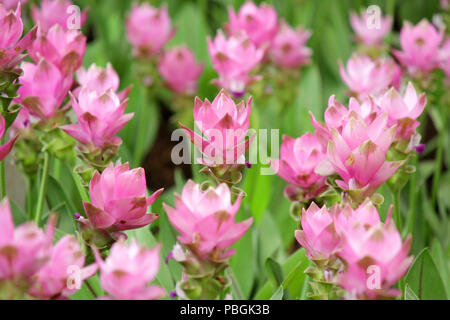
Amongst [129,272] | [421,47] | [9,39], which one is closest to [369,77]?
[421,47]

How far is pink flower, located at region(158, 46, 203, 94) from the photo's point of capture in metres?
1.71

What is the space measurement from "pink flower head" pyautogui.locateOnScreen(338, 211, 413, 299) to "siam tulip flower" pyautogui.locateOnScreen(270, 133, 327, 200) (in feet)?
0.79

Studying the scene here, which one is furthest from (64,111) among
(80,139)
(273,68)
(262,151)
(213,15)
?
(213,15)

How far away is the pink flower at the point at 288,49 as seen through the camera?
1617 mm

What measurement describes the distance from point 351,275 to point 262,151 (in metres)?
0.73

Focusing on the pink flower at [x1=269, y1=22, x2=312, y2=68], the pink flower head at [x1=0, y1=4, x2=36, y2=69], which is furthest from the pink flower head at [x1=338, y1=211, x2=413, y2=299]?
the pink flower at [x1=269, y1=22, x2=312, y2=68]

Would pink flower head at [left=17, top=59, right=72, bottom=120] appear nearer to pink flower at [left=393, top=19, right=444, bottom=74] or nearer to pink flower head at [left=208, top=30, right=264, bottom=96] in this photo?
pink flower head at [left=208, top=30, right=264, bottom=96]

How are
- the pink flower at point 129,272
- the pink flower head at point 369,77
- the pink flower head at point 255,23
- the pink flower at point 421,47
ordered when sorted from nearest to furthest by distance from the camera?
the pink flower at point 129,272 → the pink flower head at point 369,77 → the pink flower at point 421,47 → the pink flower head at point 255,23

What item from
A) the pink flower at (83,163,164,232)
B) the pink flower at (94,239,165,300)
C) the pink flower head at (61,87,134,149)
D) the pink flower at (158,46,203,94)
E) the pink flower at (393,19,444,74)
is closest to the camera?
the pink flower at (94,239,165,300)

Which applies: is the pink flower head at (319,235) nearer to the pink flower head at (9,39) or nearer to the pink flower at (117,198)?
the pink flower at (117,198)

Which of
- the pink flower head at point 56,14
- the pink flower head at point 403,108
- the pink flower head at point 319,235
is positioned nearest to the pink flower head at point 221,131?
the pink flower head at point 319,235

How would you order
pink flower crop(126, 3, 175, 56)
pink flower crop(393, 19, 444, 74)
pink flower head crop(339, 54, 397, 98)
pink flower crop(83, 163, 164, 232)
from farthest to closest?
pink flower crop(126, 3, 175, 56)
pink flower crop(393, 19, 444, 74)
pink flower head crop(339, 54, 397, 98)
pink flower crop(83, 163, 164, 232)

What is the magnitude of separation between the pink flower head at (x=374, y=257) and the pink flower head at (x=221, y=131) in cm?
17

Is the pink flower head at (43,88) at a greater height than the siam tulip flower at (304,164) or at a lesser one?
greater
